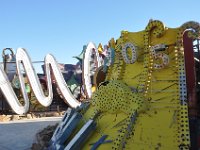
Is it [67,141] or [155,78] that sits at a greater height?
[155,78]

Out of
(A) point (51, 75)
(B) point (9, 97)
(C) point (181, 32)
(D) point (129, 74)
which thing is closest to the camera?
(C) point (181, 32)

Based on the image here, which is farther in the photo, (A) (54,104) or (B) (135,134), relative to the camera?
(A) (54,104)

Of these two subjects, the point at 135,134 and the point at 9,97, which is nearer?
the point at 135,134

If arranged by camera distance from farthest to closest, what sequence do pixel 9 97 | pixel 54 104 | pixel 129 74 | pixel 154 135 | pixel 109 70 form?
1. pixel 54 104
2. pixel 9 97
3. pixel 109 70
4. pixel 129 74
5. pixel 154 135

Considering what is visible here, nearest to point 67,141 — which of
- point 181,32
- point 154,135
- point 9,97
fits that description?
point 154,135

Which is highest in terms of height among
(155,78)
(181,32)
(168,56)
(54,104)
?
(181,32)

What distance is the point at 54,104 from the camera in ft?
78.4

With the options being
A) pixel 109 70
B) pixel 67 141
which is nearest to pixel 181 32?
pixel 109 70

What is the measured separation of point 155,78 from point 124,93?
57 cm

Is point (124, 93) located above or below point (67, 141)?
above

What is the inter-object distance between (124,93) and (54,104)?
1868 centimetres

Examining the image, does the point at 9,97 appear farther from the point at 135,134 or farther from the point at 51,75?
the point at 135,134

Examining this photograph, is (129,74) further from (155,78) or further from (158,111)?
(158,111)

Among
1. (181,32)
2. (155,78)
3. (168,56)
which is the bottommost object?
(155,78)
